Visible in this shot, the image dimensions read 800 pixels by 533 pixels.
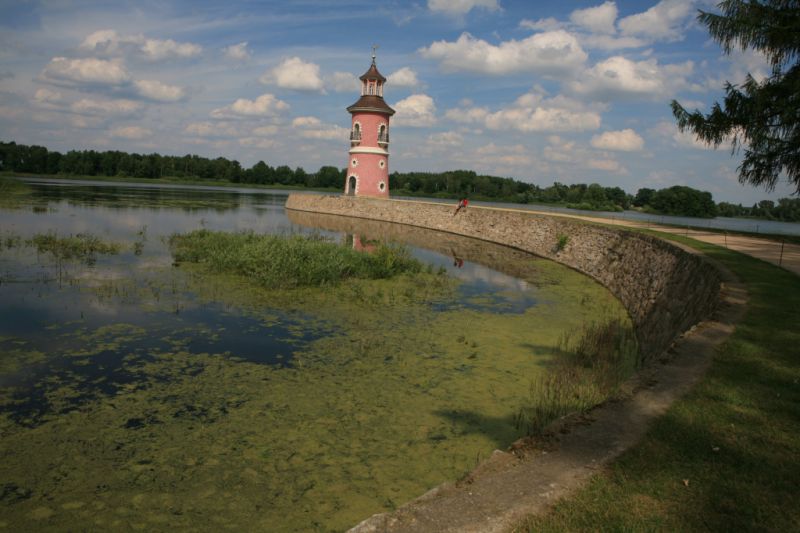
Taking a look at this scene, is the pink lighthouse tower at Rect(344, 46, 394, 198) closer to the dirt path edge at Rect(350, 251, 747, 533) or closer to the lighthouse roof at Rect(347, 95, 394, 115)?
the lighthouse roof at Rect(347, 95, 394, 115)

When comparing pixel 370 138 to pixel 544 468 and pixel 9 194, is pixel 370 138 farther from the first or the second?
pixel 544 468

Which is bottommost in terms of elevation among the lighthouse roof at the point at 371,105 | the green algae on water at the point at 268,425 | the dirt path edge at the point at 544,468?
the green algae on water at the point at 268,425

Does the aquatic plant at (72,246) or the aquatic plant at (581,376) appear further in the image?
the aquatic plant at (72,246)

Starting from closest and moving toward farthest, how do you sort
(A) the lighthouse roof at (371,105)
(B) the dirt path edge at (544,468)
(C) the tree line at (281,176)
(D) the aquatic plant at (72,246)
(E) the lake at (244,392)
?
(B) the dirt path edge at (544,468) → (E) the lake at (244,392) → (D) the aquatic plant at (72,246) → (A) the lighthouse roof at (371,105) → (C) the tree line at (281,176)

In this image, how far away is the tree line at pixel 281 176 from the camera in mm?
93500

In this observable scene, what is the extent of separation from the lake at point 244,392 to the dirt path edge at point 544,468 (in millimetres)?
1427

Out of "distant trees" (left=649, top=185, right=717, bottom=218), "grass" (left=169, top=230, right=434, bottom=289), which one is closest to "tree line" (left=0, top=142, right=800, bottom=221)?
"distant trees" (left=649, top=185, right=717, bottom=218)

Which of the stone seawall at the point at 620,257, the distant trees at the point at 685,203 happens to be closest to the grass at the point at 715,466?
the stone seawall at the point at 620,257

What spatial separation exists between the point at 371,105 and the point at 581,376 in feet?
136

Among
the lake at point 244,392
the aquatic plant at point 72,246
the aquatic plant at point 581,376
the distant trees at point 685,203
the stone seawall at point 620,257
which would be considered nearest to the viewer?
the lake at point 244,392

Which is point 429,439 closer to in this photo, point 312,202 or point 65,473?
point 65,473

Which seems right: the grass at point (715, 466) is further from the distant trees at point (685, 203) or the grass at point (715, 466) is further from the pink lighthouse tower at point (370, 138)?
the distant trees at point (685, 203)

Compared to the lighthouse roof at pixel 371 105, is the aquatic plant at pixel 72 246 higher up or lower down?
lower down

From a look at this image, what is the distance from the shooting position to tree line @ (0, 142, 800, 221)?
3681 inches
